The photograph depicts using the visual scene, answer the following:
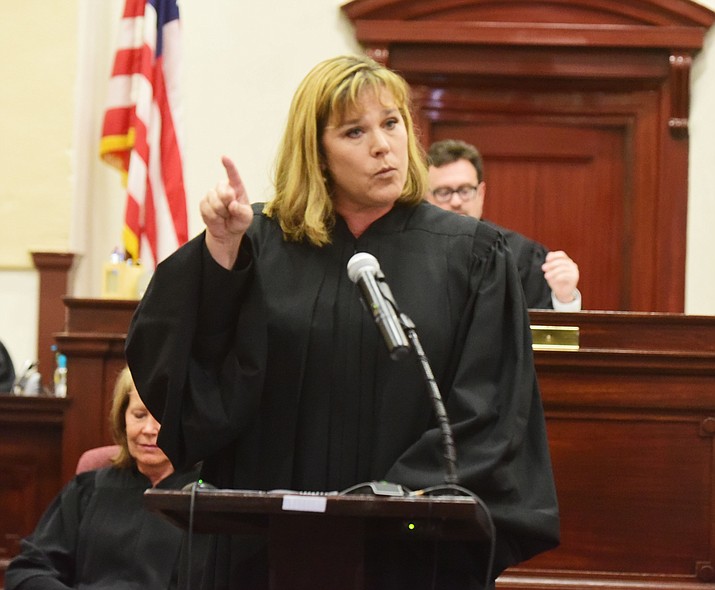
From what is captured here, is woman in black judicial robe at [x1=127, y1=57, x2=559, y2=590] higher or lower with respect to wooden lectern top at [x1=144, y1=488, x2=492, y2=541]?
higher

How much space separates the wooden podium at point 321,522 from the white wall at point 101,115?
4700 mm

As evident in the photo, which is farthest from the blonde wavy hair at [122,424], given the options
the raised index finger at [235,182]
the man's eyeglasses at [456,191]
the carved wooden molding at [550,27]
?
the carved wooden molding at [550,27]

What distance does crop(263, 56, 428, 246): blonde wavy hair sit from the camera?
8.10ft

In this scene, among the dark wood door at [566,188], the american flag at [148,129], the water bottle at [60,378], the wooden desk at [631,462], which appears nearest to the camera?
the wooden desk at [631,462]

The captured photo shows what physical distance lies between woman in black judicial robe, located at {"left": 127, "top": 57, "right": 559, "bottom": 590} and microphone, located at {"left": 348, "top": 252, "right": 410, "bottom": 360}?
0.27 m

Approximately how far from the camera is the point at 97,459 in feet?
13.0

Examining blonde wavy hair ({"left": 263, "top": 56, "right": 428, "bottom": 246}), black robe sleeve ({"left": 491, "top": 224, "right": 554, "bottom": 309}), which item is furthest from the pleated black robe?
black robe sleeve ({"left": 491, "top": 224, "right": 554, "bottom": 309})

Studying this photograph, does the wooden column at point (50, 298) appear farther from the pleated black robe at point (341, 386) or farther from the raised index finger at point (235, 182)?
the raised index finger at point (235, 182)

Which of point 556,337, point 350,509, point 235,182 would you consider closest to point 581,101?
point 556,337

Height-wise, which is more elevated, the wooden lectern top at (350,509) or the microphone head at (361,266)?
the microphone head at (361,266)

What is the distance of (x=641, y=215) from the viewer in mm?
6809

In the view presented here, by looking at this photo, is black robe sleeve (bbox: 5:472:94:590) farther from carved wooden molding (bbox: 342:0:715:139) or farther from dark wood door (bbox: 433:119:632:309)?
dark wood door (bbox: 433:119:632:309)

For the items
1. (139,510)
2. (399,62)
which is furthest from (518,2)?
(139,510)

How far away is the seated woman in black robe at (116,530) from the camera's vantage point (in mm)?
3514
